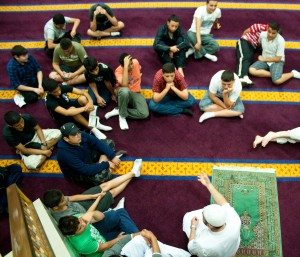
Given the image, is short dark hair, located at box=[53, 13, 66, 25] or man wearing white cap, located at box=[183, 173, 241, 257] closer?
man wearing white cap, located at box=[183, 173, 241, 257]

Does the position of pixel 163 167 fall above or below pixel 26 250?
below

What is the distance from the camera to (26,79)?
4.96 metres

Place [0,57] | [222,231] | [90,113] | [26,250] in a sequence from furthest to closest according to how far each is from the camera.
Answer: [0,57] → [90,113] → [222,231] → [26,250]

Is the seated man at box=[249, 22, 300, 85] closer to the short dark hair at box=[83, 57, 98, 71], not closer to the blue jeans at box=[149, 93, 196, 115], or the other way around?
the blue jeans at box=[149, 93, 196, 115]

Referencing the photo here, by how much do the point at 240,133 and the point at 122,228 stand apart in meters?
1.92

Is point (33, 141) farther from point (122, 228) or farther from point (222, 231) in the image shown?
point (222, 231)

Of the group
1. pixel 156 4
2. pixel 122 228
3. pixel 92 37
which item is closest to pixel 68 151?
pixel 122 228

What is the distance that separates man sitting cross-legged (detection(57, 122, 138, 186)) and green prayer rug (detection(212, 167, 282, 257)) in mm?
1238

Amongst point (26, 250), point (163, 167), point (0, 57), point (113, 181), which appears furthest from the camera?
→ point (0, 57)

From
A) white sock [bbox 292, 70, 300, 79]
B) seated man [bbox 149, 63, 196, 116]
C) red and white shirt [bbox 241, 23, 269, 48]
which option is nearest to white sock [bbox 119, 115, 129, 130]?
seated man [bbox 149, 63, 196, 116]

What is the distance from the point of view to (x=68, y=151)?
145 inches

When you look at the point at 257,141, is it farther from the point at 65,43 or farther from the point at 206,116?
the point at 65,43

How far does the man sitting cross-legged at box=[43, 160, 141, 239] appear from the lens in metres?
3.24

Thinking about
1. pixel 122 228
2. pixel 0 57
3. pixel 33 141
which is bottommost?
pixel 122 228
